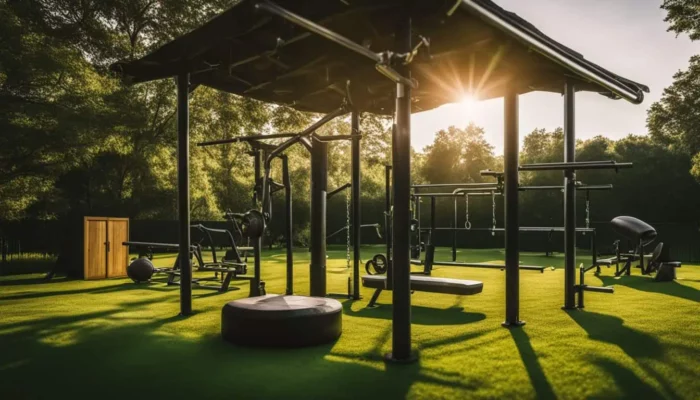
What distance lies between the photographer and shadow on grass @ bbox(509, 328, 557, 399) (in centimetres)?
357

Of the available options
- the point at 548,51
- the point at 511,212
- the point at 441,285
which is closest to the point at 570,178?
the point at 511,212

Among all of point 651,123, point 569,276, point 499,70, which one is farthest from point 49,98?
point 651,123

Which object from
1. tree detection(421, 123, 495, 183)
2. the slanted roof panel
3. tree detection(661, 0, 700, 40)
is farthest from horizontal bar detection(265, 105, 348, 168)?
tree detection(421, 123, 495, 183)

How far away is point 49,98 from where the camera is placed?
1412 centimetres

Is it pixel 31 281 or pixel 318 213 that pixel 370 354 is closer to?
pixel 318 213

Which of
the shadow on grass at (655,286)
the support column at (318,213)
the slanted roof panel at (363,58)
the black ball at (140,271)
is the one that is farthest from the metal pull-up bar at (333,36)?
the black ball at (140,271)

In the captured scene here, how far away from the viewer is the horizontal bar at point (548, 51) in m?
3.60

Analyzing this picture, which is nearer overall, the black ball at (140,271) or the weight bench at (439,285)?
the weight bench at (439,285)

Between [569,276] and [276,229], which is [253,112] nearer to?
[276,229]

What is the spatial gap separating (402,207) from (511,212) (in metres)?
2.03

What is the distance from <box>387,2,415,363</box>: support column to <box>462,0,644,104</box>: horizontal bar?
77 centimetres

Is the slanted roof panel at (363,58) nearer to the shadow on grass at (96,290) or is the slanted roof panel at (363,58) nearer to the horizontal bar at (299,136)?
the horizontal bar at (299,136)

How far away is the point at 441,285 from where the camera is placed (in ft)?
22.1

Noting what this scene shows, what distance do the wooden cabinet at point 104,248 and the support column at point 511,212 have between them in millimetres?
8933
